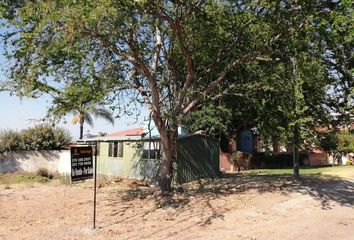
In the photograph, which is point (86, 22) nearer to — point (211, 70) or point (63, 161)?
point (211, 70)

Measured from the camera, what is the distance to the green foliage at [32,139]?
3123 cm

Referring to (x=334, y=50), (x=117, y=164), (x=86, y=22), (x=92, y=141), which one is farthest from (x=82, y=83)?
(x=92, y=141)

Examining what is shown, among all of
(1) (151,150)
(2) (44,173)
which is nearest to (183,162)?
(1) (151,150)

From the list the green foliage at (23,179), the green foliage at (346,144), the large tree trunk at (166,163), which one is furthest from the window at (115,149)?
the green foliage at (346,144)

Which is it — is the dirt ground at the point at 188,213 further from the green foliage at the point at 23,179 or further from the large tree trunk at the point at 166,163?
the green foliage at the point at 23,179

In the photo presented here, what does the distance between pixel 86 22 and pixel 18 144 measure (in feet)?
72.6

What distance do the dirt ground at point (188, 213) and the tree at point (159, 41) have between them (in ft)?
8.32

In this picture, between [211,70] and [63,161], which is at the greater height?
[211,70]

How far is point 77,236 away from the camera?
10914 mm

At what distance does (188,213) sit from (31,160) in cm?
2015

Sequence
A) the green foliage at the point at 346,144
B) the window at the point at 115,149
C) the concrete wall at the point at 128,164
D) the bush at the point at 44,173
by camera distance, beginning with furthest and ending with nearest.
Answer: the green foliage at the point at 346,144
the window at the point at 115,149
the bush at the point at 44,173
the concrete wall at the point at 128,164

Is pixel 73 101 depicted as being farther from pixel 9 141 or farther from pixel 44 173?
pixel 9 141

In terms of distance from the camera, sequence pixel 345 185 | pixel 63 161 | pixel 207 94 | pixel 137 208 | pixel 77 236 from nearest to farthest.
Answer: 1. pixel 77 236
2. pixel 137 208
3. pixel 207 94
4. pixel 345 185
5. pixel 63 161

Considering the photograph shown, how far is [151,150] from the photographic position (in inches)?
959
